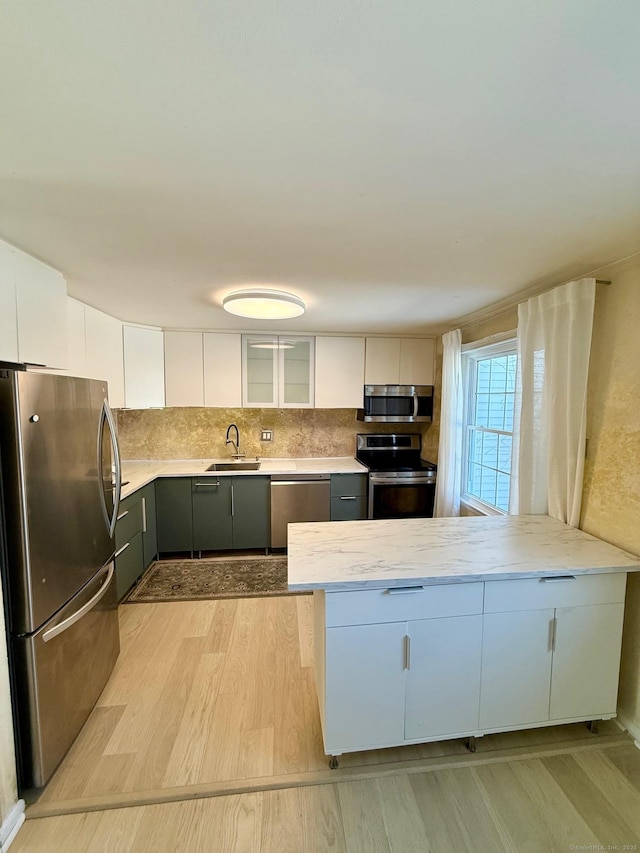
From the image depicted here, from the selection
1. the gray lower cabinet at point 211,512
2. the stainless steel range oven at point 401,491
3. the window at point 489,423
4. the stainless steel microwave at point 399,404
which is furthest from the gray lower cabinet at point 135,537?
the window at point 489,423

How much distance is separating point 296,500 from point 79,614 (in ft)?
6.73

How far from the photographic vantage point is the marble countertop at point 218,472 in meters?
3.23

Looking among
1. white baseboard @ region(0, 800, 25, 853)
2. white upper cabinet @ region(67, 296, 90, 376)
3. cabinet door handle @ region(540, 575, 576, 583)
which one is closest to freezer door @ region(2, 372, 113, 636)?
white baseboard @ region(0, 800, 25, 853)

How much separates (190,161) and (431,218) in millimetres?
835

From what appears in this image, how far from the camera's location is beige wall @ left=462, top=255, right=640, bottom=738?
1631 mm

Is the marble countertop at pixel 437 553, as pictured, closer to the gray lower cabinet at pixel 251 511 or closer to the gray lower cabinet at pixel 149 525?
the gray lower cabinet at pixel 251 511

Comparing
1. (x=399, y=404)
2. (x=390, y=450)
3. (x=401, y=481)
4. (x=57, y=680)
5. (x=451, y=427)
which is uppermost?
(x=399, y=404)

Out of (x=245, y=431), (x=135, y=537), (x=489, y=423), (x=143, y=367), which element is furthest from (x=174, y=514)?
(x=489, y=423)

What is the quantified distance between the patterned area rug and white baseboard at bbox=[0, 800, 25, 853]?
143 cm

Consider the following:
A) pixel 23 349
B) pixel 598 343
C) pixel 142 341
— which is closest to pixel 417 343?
pixel 598 343

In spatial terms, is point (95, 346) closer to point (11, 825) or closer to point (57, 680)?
point (57, 680)

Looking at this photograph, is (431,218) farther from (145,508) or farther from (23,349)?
(145,508)

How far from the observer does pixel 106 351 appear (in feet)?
9.13

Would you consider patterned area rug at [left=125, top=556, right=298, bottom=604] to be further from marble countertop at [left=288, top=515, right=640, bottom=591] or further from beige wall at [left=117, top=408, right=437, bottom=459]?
marble countertop at [left=288, top=515, right=640, bottom=591]
